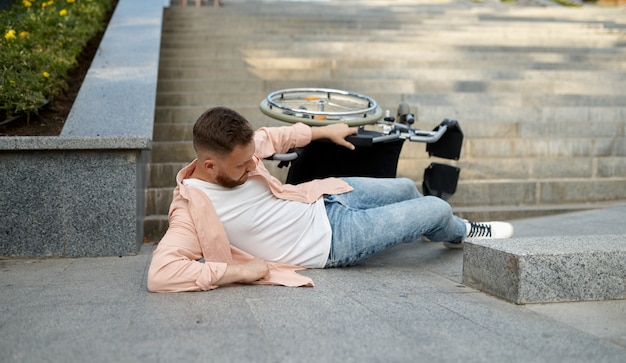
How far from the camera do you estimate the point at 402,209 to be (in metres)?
4.51

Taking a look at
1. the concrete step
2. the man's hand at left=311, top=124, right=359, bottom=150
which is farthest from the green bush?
the man's hand at left=311, top=124, right=359, bottom=150

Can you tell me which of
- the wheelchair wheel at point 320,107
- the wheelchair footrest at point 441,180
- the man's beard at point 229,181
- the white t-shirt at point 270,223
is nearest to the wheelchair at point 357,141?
the wheelchair wheel at point 320,107

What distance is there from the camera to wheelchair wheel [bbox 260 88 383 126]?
5012mm

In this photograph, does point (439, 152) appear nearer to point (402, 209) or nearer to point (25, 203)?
point (402, 209)

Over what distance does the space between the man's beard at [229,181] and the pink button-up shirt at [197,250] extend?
0.36ft

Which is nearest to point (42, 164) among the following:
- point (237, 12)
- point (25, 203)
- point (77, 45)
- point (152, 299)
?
point (25, 203)

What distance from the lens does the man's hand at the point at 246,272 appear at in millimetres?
3867

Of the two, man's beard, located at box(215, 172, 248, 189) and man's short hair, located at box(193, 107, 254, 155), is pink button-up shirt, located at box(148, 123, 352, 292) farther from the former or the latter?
man's short hair, located at box(193, 107, 254, 155)

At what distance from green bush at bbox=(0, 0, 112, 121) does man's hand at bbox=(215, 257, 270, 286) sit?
10.9ft

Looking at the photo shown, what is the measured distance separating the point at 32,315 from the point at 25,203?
1994mm

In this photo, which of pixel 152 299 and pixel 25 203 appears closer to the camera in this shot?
pixel 152 299

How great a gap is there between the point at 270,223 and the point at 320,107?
1.31 meters

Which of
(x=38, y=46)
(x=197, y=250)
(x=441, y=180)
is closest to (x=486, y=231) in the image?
(x=441, y=180)

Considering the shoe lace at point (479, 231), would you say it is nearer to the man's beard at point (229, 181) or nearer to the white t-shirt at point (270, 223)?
the white t-shirt at point (270, 223)
